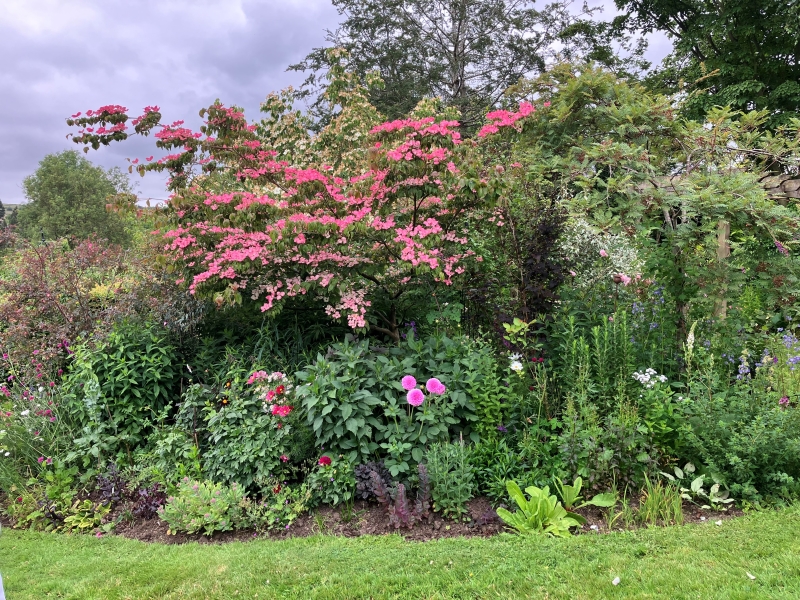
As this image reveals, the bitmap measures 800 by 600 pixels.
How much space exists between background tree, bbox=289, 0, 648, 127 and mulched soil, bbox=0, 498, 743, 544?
1528cm

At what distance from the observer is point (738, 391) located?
3410 mm

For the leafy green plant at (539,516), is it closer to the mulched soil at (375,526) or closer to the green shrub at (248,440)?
the mulched soil at (375,526)

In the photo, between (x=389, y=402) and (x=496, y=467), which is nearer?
(x=496, y=467)

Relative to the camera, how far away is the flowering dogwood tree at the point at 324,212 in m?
3.54

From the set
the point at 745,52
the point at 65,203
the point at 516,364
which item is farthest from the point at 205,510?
the point at 65,203

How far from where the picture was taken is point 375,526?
3.06 metres

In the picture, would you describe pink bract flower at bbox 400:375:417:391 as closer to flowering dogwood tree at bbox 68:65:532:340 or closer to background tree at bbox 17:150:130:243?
flowering dogwood tree at bbox 68:65:532:340

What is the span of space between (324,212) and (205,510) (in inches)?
91.2

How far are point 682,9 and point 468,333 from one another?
1489 cm

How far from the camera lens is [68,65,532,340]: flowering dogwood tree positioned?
3.54 meters

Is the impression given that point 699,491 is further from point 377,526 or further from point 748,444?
point 377,526

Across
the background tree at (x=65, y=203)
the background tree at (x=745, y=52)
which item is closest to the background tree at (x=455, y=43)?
the background tree at (x=745, y=52)

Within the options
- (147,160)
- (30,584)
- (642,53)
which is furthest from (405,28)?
(30,584)

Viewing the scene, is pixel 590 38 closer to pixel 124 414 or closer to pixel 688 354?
pixel 688 354
